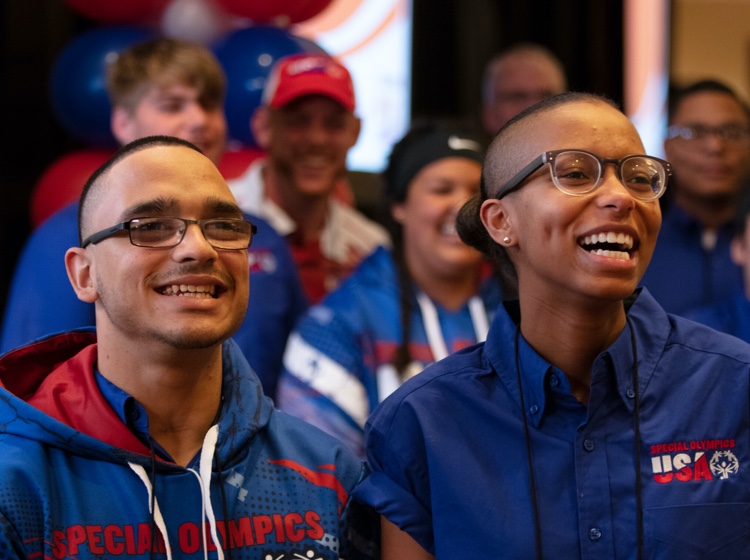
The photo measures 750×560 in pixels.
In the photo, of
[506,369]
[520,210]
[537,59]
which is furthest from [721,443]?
[537,59]

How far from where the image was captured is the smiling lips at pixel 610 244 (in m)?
2.04

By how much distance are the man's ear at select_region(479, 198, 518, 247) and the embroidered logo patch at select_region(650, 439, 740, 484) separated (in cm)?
47

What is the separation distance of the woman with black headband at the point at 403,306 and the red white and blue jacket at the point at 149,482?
2.66 feet

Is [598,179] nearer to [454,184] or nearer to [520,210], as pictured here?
[520,210]

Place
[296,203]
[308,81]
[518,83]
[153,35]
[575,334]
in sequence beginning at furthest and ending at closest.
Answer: [518,83], [153,35], [296,203], [308,81], [575,334]

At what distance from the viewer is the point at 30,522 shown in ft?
6.48

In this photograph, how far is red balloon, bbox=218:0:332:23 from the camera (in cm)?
421

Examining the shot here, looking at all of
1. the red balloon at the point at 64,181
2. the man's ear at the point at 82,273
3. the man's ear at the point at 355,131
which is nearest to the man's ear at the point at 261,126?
the man's ear at the point at 355,131

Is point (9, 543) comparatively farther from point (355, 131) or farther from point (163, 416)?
point (355, 131)

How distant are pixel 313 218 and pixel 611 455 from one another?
219cm

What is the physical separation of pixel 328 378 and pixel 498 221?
104cm

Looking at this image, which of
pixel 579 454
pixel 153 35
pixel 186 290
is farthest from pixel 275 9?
pixel 579 454

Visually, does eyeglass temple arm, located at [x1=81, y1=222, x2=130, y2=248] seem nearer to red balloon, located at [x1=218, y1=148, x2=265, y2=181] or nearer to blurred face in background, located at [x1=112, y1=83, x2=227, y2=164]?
blurred face in background, located at [x1=112, y1=83, x2=227, y2=164]

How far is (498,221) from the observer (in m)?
2.24
